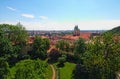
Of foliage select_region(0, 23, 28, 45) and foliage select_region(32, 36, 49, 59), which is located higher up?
foliage select_region(0, 23, 28, 45)

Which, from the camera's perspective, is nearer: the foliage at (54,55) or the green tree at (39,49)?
the green tree at (39,49)

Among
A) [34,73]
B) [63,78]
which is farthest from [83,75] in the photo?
[34,73]

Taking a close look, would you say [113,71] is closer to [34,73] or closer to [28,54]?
[34,73]

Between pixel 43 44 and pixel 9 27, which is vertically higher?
pixel 9 27

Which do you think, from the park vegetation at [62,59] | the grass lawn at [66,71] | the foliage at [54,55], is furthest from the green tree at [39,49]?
the grass lawn at [66,71]

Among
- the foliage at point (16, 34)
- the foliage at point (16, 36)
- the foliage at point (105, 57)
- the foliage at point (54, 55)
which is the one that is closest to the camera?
the foliage at point (105, 57)

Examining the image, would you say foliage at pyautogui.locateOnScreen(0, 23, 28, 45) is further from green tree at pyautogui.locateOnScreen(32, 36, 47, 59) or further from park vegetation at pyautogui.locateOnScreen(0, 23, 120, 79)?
green tree at pyautogui.locateOnScreen(32, 36, 47, 59)

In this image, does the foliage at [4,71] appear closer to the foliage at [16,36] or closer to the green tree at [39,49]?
the foliage at [16,36]

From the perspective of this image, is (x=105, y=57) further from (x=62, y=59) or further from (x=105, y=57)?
(x=62, y=59)

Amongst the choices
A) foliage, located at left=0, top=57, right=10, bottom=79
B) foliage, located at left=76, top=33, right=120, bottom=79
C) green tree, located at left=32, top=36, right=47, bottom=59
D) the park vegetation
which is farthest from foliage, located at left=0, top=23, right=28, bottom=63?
foliage, located at left=76, top=33, right=120, bottom=79

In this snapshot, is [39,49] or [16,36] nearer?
[39,49]

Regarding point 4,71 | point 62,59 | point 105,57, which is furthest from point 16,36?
point 105,57
